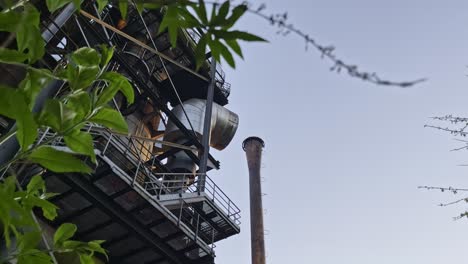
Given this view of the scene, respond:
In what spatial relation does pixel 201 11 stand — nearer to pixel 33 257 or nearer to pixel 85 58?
pixel 85 58

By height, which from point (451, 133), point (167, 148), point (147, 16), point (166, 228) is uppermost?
point (147, 16)

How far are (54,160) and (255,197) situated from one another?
2533 cm

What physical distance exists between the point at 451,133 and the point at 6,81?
27.8ft

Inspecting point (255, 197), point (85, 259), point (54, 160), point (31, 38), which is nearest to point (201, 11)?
point (31, 38)

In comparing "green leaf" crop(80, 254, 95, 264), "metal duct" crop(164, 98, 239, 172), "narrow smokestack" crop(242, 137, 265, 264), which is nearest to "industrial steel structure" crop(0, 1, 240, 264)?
"metal duct" crop(164, 98, 239, 172)

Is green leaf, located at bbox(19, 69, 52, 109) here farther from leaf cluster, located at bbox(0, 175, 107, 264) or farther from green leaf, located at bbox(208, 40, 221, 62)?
green leaf, located at bbox(208, 40, 221, 62)

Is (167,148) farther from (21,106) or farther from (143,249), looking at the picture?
(21,106)

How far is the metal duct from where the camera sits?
17.9 m

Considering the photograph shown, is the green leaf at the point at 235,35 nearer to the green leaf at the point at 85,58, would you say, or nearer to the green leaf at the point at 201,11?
the green leaf at the point at 201,11

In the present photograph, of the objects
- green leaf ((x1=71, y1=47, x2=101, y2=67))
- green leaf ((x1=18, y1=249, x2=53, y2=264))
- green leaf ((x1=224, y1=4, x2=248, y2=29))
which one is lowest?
green leaf ((x1=18, y1=249, x2=53, y2=264))

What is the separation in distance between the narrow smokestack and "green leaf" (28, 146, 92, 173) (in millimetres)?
22364

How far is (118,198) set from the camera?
1044 cm

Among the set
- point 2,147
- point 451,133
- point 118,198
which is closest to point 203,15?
point 2,147

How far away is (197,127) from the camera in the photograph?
18328 mm
